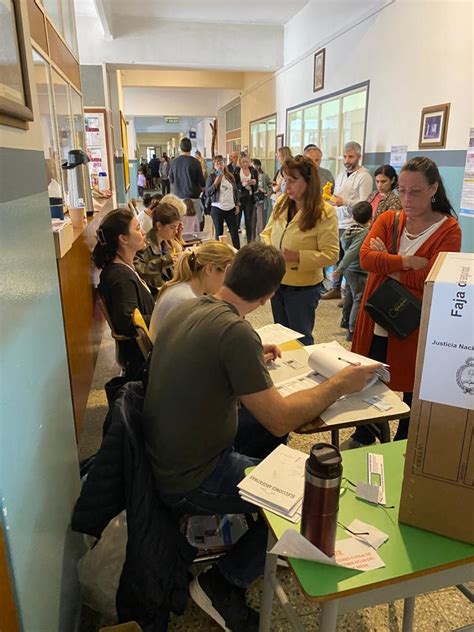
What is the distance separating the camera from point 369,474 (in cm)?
118

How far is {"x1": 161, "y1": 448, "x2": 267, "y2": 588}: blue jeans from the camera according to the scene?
1.42 meters

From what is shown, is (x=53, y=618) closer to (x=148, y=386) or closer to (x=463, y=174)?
(x=148, y=386)

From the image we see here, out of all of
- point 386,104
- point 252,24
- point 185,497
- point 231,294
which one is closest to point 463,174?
point 386,104

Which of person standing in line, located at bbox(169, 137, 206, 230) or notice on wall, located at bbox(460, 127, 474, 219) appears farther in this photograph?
person standing in line, located at bbox(169, 137, 206, 230)

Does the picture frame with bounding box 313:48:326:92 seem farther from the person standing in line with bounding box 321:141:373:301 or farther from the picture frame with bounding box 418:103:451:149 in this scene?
the picture frame with bounding box 418:103:451:149

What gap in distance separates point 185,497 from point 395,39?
4.35 m

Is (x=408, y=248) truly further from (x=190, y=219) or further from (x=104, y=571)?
(x=190, y=219)

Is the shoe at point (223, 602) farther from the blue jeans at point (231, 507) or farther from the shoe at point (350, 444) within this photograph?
the shoe at point (350, 444)

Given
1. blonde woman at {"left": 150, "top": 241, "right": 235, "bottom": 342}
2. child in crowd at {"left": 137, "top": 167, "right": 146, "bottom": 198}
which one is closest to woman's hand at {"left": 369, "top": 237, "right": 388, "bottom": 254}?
blonde woman at {"left": 150, "top": 241, "right": 235, "bottom": 342}

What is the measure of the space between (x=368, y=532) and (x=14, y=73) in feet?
4.12

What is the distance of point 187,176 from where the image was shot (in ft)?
24.0

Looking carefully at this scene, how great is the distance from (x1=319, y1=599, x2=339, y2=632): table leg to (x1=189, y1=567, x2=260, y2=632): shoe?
2.15 feet

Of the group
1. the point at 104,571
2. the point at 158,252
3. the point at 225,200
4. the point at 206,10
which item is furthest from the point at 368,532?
the point at 206,10

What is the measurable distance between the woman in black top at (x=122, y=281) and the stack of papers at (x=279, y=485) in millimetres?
1239
